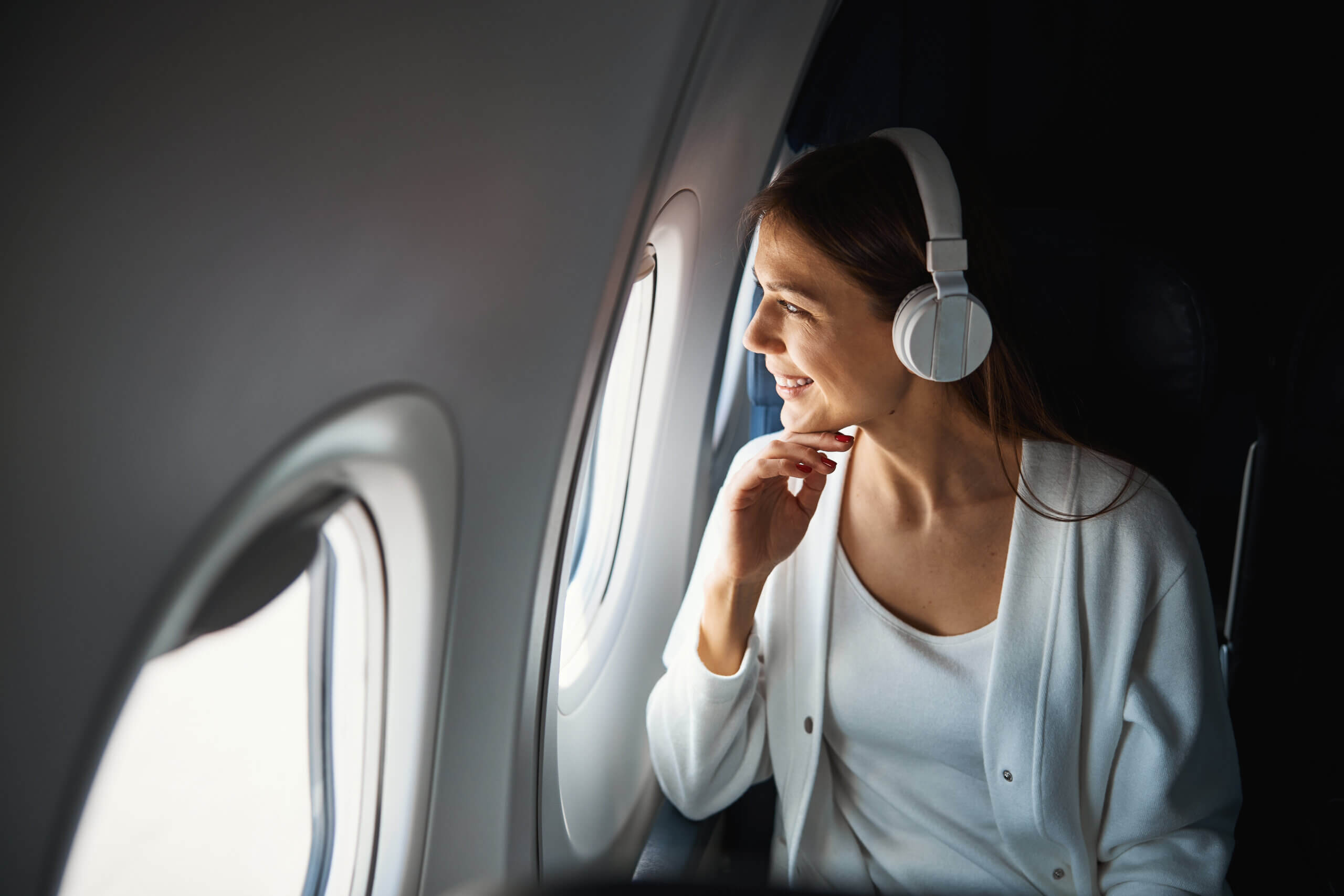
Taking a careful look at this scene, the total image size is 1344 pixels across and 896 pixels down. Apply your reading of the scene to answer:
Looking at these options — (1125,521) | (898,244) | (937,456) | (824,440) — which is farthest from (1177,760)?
(898,244)

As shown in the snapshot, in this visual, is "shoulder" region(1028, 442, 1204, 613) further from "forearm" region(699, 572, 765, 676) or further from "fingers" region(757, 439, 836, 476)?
"forearm" region(699, 572, 765, 676)

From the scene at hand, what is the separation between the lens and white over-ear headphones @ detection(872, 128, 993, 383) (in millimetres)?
958

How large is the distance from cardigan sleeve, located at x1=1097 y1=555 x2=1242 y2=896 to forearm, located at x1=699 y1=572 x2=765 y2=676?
0.50 m

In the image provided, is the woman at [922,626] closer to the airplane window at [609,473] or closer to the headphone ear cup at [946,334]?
the headphone ear cup at [946,334]

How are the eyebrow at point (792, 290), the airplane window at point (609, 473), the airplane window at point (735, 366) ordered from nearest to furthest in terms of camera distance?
1. the eyebrow at point (792, 290)
2. the airplane window at point (609, 473)
3. the airplane window at point (735, 366)

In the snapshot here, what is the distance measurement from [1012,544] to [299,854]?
0.90m

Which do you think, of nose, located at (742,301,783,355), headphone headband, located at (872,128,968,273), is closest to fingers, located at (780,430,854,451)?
nose, located at (742,301,783,355)

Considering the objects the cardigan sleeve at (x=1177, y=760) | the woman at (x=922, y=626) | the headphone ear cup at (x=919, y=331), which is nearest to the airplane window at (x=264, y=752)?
the woman at (x=922, y=626)

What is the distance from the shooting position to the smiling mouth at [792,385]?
3.67 feet

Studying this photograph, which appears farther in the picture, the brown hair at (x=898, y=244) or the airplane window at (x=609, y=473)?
the airplane window at (x=609, y=473)

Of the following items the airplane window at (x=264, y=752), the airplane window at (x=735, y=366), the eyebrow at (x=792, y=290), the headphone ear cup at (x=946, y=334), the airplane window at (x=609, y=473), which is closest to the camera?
the airplane window at (x=264, y=752)

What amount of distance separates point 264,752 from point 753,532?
2.18 feet

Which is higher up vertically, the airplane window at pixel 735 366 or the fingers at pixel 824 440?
the airplane window at pixel 735 366

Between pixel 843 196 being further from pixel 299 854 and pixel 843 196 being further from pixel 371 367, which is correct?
pixel 299 854
